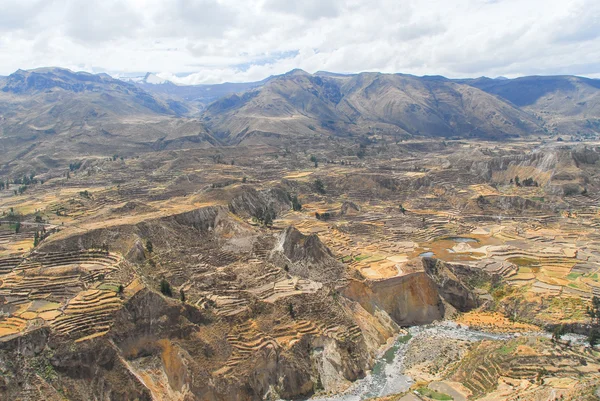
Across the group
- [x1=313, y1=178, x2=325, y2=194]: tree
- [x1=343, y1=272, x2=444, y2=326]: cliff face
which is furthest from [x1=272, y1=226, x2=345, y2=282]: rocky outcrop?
[x1=313, y1=178, x2=325, y2=194]: tree

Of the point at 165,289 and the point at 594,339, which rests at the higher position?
the point at 165,289

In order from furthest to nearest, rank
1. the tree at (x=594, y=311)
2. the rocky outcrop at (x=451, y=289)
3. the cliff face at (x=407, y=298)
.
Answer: the rocky outcrop at (x=451, y=289) < the cliff face at (x=407, y=298) < the tree at (x=594, y=311)

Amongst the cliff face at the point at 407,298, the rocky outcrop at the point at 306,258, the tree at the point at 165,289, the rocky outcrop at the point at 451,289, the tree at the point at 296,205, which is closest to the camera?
the tree at the point at 165,289

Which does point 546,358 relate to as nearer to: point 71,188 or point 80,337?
point 80,337

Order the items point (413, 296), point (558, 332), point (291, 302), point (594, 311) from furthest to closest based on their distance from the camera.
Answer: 1. point (413, 296)
2. point (594, 311)
3. point (558, 332)
4. point (291, 302)

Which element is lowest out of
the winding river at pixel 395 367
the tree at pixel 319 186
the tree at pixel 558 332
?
the winding river at pixel 395 367

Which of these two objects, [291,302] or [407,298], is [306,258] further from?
[407,298]

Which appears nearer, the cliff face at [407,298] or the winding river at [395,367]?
the winding river at [395,367]

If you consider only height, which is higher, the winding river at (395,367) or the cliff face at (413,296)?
the cliff face at (413,296)

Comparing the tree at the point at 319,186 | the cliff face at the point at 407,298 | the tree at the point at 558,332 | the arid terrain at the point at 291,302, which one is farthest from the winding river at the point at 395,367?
the tree at the point at 319,186

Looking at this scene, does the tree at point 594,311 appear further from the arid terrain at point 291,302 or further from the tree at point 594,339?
the tree at point 594,339

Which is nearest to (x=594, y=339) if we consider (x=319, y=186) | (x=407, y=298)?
(x=407, y=298)
